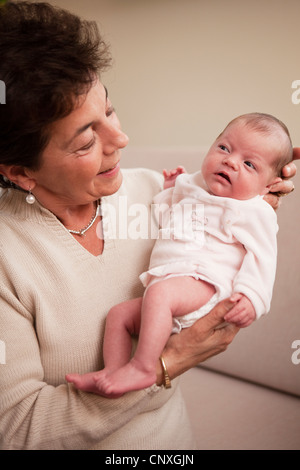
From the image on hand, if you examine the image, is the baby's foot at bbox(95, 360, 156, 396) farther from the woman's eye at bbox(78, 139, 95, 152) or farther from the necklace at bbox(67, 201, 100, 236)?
the woman's eye at bbox(78, 139, 95, 152)

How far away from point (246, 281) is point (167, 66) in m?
1.67

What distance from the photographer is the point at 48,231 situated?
3.83ft

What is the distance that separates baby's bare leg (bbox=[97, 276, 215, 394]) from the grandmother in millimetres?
72

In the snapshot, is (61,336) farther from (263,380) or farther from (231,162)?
(263,380)

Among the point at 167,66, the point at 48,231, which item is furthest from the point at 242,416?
the point at 167,66

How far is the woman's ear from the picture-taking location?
3.59 ft

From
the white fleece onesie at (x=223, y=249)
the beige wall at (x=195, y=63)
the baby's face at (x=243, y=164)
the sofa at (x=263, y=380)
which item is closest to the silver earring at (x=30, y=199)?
the white fleece onesie at (x=223, y=249)

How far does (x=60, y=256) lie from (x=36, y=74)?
0.46m

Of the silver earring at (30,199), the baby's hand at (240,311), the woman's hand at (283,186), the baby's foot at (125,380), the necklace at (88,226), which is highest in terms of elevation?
the woman's hand at (283,186)

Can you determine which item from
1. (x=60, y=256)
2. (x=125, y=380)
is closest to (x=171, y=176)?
(x=60, y=256)

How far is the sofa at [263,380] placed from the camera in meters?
1.53

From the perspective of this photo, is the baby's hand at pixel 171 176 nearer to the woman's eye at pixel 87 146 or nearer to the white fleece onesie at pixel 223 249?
the white fleece onesie at pixel 223 249

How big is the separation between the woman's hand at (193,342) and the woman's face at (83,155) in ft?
1.38

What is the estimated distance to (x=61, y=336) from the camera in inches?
43.8
